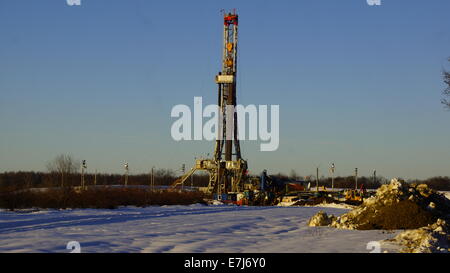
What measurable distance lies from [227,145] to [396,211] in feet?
135

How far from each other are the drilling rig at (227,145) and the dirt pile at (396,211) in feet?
124

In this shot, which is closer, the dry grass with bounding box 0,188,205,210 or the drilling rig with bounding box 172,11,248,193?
the dry grass with bounding box 0,188,205,210

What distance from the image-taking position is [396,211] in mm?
16688

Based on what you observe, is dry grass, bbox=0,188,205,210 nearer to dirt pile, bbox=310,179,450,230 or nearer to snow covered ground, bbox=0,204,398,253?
snow covered ground, bbox=0,204,398,253

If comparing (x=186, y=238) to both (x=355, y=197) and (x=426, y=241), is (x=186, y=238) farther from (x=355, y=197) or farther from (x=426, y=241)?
(x=355, y=197)

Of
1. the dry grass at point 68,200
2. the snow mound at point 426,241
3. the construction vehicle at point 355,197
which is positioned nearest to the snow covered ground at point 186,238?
the snow mound at point 426,241

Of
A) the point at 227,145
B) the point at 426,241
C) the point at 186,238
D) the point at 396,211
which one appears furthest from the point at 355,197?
the point at 426,241

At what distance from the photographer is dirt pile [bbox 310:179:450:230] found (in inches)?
642

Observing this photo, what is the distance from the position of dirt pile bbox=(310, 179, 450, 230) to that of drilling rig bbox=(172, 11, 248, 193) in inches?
1492

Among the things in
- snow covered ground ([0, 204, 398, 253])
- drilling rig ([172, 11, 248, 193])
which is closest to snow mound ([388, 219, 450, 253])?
snow covered ground ([0, 204, 398, 253])
